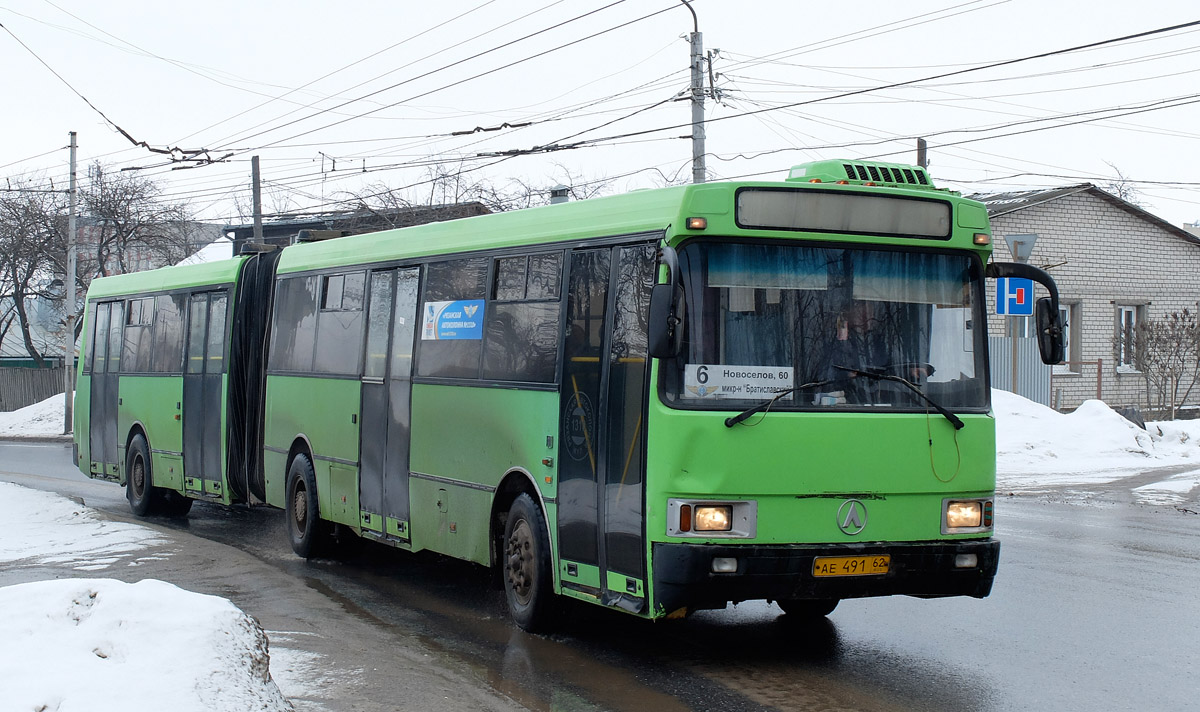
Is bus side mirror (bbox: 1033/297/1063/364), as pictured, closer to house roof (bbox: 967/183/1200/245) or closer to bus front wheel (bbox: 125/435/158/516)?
bus front wheel (bbox: 125/435/158/516)

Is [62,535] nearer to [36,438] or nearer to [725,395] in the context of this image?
[725,395]

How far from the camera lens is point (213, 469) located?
49.8 feet

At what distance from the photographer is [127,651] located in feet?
18.7

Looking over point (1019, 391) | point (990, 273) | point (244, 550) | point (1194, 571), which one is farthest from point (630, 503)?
point (1019, 391)

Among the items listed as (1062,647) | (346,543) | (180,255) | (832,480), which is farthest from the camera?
(180,255)

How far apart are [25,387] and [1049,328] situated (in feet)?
170

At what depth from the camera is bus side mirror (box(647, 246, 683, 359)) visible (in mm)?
6965

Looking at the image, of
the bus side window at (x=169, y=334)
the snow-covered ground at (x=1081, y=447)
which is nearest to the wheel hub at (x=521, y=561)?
the bus side window at (x=169, y=334)

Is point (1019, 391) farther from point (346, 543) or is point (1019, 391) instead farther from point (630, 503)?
point (630, 503)

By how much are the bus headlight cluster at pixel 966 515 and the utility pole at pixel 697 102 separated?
16.3 meters

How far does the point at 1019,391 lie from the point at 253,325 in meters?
22.4

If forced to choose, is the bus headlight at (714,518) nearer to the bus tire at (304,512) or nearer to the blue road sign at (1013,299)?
the bus tire at (304,512)

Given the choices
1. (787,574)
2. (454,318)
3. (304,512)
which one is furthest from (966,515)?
(304,512)

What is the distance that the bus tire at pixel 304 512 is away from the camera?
1249 centimetres
